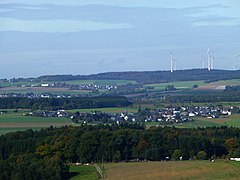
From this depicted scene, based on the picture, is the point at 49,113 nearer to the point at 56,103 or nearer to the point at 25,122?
the point at 56,103

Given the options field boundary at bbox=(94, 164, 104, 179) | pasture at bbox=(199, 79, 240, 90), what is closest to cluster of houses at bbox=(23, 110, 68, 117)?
field boundary at bbox=(94, 164, 104, 179)

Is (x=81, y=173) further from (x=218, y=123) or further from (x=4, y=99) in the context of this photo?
(x=4, y=99)

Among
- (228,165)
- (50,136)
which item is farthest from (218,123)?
(228,165)

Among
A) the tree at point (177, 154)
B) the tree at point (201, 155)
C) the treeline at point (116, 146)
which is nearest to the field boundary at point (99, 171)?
the treeline at point (116, 146)

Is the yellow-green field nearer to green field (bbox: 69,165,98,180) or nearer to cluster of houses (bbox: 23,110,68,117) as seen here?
green field (bbox: 69,165,98,180)

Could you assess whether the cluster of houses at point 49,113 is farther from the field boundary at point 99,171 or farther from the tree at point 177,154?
the field boundary at point 99,171
